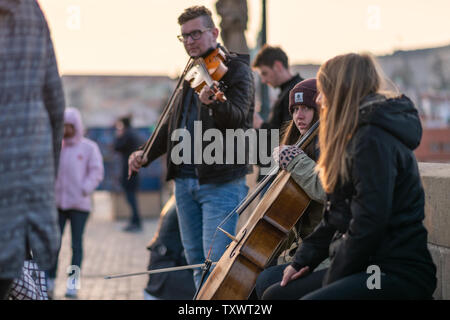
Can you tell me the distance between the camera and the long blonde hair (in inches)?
106

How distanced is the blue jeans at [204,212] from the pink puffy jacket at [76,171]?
2460 millimetres

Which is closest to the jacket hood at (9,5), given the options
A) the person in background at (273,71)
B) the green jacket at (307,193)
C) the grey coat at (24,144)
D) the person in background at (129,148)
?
the grey coat at (24,144)

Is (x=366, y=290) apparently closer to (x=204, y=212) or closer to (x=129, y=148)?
(x=204, y=212)

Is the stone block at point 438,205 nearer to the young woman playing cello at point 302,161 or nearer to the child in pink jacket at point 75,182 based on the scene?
the young woman playing cello at point 302,161

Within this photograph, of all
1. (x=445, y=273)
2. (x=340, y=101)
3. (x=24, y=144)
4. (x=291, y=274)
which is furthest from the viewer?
(x=445, y=273)

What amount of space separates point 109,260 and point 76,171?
228 cm

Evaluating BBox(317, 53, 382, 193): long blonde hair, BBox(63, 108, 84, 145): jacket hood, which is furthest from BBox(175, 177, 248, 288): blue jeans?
BBox(63, 108, 84, 145): jacket hood

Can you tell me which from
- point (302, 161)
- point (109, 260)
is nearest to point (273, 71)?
point (302, 161)

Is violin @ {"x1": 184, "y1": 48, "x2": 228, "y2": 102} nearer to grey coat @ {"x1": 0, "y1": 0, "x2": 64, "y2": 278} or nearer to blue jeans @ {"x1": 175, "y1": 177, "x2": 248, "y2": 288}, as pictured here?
blue jeans @ {"x1": 175, "y1": 177, "x2": 248, "y2": 288}

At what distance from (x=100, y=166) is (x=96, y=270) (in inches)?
62.9

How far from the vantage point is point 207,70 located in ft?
13.2

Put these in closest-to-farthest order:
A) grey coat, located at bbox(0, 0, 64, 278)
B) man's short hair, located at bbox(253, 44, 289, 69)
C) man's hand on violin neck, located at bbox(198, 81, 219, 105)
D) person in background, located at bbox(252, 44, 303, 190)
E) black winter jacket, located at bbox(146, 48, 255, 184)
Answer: grey coat, located at bbox(0, 0, 64, 278) → man's hand on violin neck, located at bbox(198, 81, 219, 105) → black winter jacket, located at bbox(146, 48, 255, 184) → person in background, located at bbox(252, 44, 303, 190) → man's short hair, located at bbox(253, 44, 289, 69)
